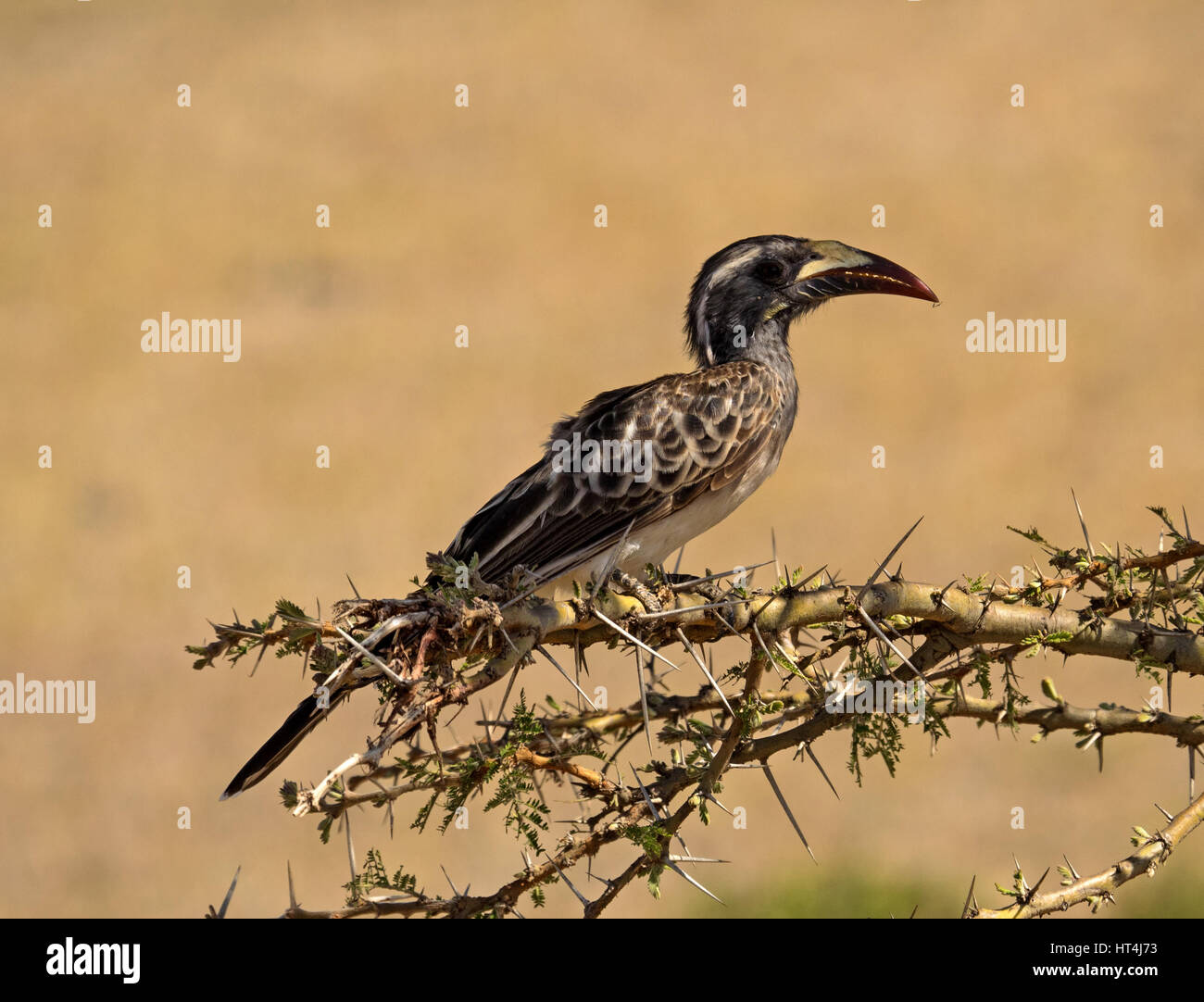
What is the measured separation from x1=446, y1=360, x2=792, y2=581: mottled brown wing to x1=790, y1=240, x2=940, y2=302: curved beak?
0.60 metres

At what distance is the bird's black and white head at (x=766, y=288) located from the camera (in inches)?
279

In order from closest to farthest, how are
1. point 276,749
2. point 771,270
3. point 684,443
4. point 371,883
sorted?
1. point 371,883
2. point 276,749
3. point 684,443
4. point 771,270

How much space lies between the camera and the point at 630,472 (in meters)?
6.10

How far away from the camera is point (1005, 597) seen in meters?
→ 3.95

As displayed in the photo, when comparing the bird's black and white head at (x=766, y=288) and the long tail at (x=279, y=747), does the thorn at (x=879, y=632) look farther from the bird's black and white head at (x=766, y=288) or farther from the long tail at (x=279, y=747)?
the bird's black and white head at (x=766, y=288)

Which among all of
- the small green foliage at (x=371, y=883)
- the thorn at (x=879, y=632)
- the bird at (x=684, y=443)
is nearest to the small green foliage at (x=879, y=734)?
the thorn at (x=879, y=632)

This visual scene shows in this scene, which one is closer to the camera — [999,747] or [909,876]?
[909,876]

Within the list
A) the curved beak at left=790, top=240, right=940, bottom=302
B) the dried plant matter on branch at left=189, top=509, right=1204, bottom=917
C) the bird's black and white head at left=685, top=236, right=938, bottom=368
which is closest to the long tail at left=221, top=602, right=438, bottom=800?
the dried plant matter on branch at left=189, top=509, right=1204, bottom=917

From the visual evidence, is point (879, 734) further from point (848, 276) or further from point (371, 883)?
point (848, 276)

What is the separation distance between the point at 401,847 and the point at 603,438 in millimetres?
12502

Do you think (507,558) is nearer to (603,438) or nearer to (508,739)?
(603,438)

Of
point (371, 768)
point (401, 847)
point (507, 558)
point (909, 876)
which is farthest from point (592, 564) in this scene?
point (401, 847)

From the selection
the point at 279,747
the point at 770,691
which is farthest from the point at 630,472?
the point at 279,747

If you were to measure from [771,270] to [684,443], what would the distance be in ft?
4.79
